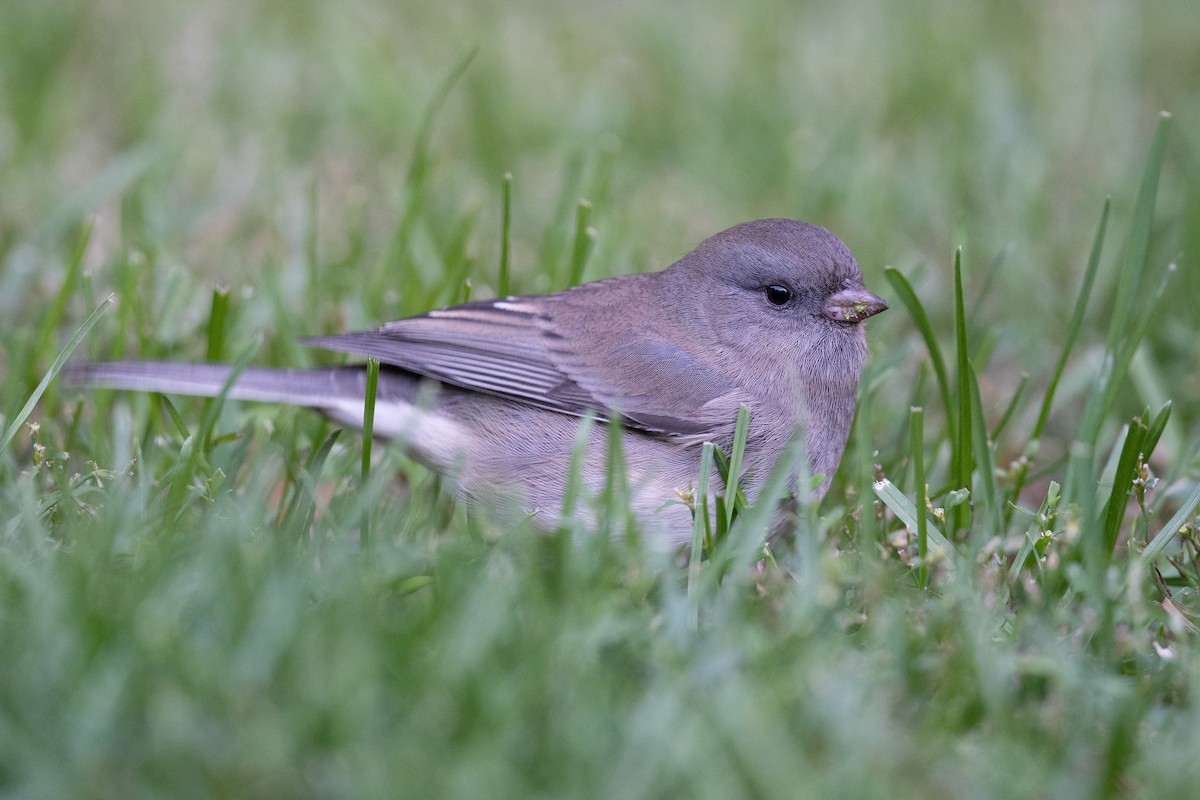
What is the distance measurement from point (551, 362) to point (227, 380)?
2.55ft

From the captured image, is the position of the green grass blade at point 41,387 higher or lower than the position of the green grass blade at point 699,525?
higher

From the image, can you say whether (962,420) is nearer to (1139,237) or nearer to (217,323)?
(1139,237)

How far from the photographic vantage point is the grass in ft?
5.75

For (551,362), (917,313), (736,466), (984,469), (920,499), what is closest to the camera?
(920,499)

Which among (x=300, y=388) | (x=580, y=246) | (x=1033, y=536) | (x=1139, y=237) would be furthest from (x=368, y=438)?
(x=1139, y=237)

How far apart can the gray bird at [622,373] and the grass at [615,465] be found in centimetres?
13

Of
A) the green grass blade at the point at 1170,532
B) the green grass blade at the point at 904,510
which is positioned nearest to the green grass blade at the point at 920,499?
the green grass blade at the point at 904,510

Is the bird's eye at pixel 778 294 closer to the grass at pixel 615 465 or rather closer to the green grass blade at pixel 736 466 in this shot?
the grass at pixel 615 465

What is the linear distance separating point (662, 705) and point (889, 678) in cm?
44

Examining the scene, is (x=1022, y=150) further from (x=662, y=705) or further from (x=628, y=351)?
(x=662, y=705)

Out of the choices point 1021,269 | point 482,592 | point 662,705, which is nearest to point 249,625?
point 482,592

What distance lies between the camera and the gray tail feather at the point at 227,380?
2.97m

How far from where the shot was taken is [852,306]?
308 cm

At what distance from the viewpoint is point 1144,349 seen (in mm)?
3686
